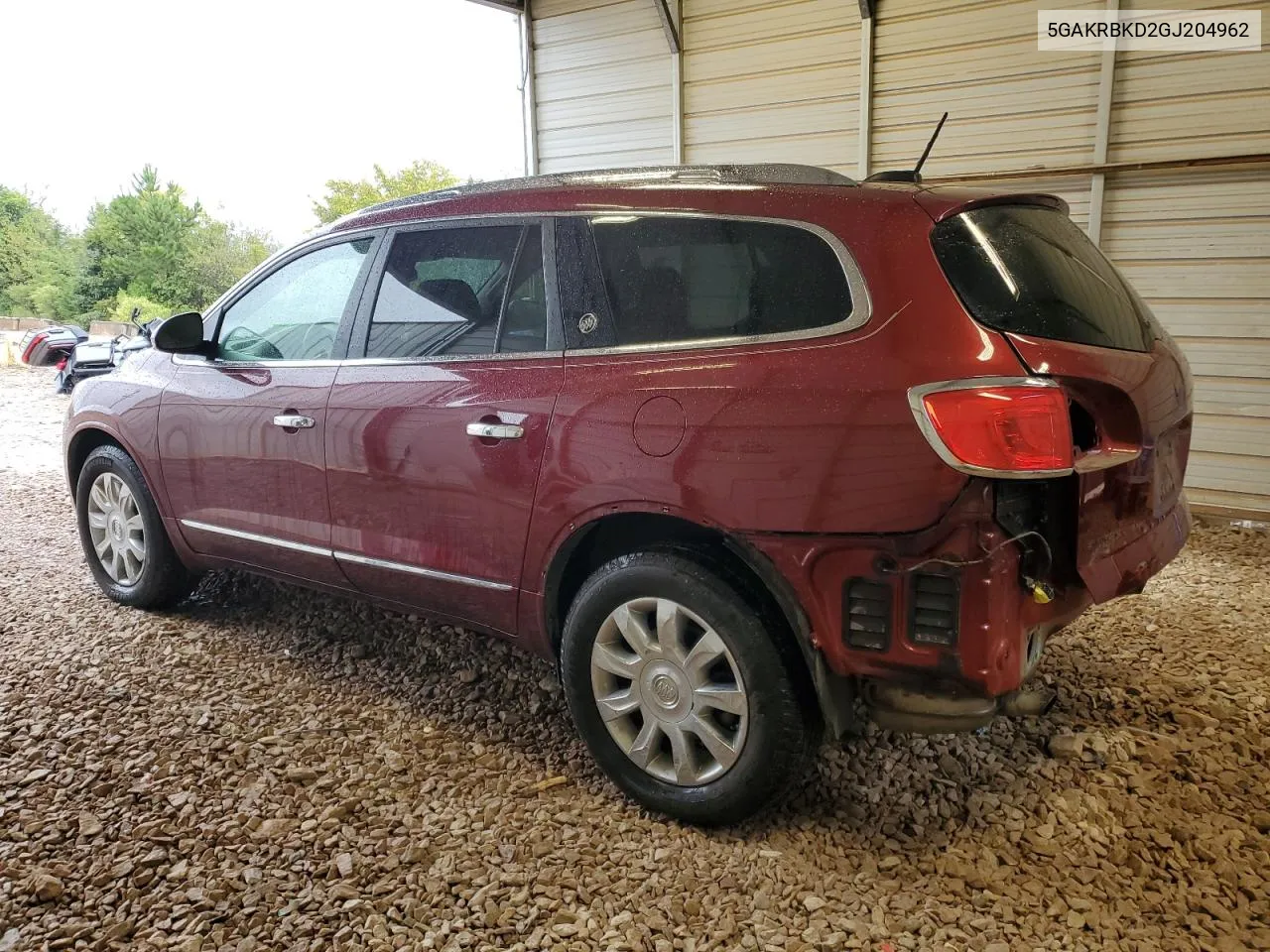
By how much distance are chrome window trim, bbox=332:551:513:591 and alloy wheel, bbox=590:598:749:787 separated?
44cm

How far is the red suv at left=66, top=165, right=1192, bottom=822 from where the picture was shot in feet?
6.48

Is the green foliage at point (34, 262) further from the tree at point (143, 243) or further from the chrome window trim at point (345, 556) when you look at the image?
the chrome window trim at point (345, 556)

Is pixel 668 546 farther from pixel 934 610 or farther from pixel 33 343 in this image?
pixel 33 343

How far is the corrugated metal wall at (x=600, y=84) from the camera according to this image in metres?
7.98

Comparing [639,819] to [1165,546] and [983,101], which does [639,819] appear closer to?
[1165,546]

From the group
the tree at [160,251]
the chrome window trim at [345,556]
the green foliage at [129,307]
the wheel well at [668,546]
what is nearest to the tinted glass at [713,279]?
the wheel well at [668,546]

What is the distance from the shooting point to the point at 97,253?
73.8 ft

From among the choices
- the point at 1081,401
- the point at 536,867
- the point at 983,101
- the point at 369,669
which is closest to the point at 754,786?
the point at 536,867

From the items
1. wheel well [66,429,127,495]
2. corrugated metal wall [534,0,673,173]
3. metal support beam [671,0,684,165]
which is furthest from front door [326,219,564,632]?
corrugated metal wall [534,0,673,173]

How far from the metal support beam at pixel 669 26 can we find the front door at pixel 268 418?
5412 mm

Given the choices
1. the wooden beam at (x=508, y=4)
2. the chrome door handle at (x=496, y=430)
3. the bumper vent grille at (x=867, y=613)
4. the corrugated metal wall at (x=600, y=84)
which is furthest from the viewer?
the wooden beam at (x=508, y=4)

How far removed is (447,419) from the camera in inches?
107

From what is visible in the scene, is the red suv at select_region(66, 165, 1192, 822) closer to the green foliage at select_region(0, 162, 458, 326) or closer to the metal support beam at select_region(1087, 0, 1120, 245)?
the metal support beam at select_region(1087, 0, 1120, 245)

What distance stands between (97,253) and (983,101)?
22823 mm
